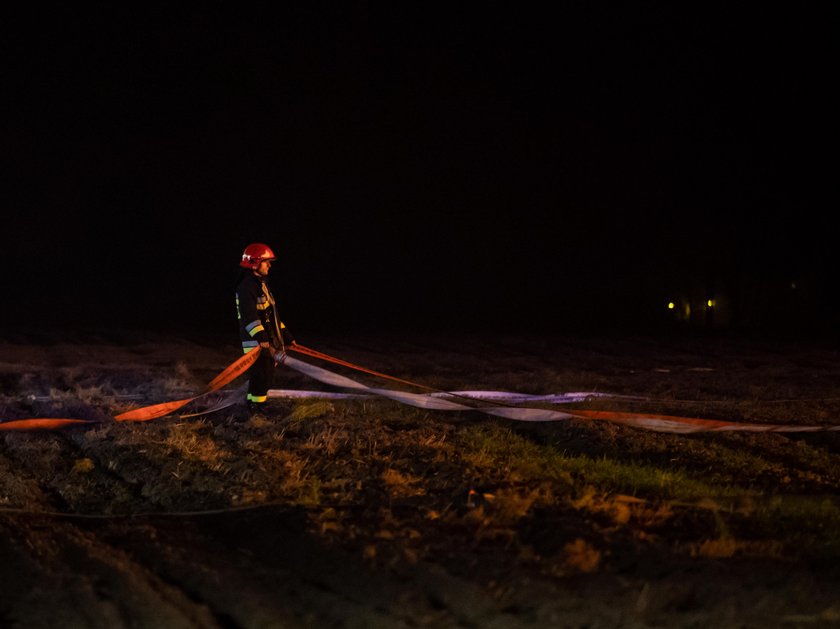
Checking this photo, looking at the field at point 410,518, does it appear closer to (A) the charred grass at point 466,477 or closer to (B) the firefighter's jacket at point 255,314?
(A) the charred grass at point 466,477

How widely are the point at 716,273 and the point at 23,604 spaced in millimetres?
35472

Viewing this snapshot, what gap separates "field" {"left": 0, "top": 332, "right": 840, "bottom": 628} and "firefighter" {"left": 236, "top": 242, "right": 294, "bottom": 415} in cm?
39

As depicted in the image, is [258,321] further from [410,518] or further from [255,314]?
[410,518]

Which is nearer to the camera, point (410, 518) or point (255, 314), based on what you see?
point (410, 518)

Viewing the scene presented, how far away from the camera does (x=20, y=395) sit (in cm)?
1201

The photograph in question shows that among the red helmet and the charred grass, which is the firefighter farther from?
the charred grass

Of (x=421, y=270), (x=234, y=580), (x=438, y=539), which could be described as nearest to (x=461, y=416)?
(x=438, y=539)

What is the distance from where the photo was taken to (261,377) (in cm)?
944

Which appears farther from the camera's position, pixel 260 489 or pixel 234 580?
pixel 260 489

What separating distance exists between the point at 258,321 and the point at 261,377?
24.7 inches

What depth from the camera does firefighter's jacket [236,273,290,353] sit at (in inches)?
362

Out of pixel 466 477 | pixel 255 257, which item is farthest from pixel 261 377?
pixel 466 477

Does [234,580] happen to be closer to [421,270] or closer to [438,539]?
[438,539]

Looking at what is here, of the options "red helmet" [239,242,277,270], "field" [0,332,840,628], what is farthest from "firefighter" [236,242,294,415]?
"field" [0,332,840,628]
